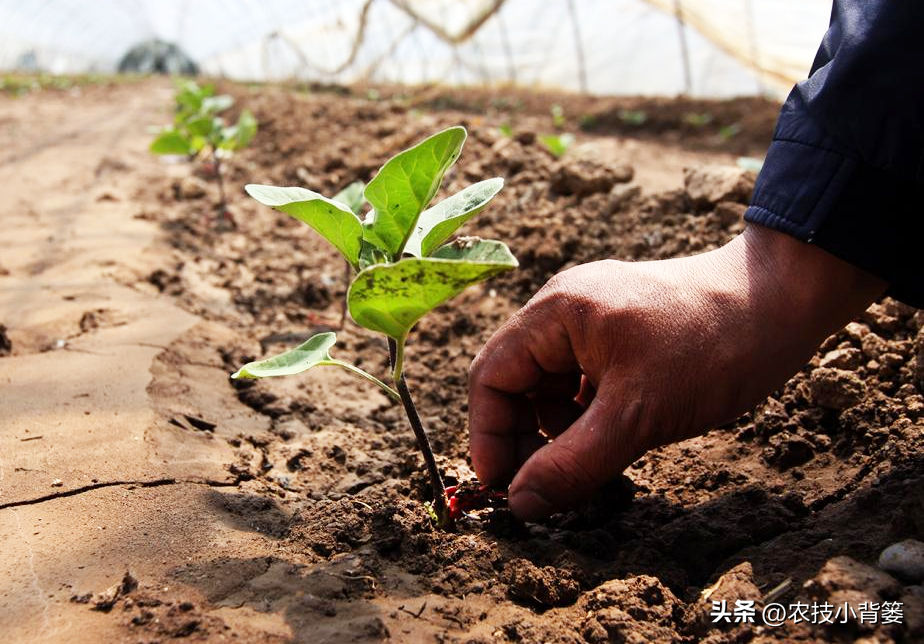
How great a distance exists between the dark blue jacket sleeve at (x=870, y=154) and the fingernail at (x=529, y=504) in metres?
0.70

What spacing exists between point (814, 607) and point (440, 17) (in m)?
13.8

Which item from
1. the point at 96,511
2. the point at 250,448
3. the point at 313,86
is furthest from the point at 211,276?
the point at 313,86

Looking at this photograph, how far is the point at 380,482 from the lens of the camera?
1.88m

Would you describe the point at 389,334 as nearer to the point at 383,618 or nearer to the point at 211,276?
the point at 383,618

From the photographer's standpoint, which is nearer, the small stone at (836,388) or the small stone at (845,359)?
the small stone at (836,388)

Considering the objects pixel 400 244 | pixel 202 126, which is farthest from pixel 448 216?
pixel 202 126

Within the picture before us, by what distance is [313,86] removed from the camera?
48.8 ft

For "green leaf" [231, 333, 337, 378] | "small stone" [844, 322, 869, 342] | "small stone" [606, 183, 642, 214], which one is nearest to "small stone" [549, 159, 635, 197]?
"small stone" [606, 183, 642, 214]

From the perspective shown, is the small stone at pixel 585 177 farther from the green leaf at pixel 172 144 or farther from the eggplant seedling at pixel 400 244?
the green leaf at pixel 172 144

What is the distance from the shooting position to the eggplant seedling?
1275 millimetres

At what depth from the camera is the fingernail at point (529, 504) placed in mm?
1554

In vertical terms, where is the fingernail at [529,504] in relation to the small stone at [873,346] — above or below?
below

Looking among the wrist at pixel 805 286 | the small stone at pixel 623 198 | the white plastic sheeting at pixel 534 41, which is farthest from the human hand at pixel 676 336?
the white plastic sheeting at pixel 534 41

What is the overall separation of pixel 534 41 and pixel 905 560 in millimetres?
12872
